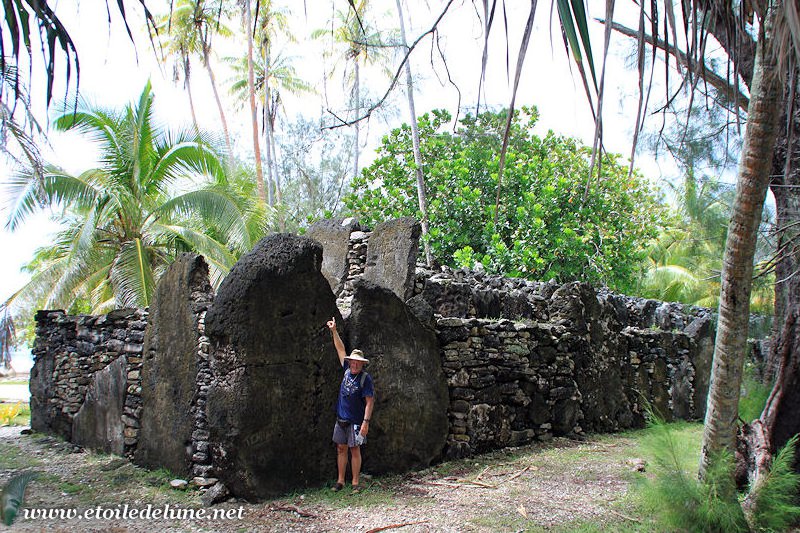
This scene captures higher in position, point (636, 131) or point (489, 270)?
point (489, 270)

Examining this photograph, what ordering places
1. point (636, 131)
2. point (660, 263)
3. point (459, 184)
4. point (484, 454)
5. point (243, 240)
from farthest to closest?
1. point (660, 263)
2. point (459, 184)
3. point (243, 240)
4. point (484, 454)
5. point (636, 131)

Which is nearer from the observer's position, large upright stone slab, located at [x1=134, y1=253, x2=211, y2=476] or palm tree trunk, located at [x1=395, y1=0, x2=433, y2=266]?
large upright stone slab, located at [x1=134, y1=253, x2=211, y2=476]

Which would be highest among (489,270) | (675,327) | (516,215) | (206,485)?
(516,215)

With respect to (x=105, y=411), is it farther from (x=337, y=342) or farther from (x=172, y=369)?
(x=337, y=342)

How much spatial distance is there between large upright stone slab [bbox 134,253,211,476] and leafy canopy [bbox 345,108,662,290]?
32.1ft

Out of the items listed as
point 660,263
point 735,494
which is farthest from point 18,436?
point 660,263

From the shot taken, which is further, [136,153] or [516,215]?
[516,215]

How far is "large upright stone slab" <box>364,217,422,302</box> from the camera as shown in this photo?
368 inches

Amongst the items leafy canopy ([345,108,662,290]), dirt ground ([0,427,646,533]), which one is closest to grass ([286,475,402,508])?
dirt ground ([0,427,646,533])

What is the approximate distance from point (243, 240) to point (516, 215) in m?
7.29

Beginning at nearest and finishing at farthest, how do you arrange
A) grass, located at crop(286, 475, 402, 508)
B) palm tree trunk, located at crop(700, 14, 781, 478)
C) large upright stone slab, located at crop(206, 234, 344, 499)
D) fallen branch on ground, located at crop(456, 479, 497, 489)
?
palm tree trunk, located at crop(700, 14, 781, 478) < grass, located at crop(286, 475, 402, 508) < large upright stone slab, located at crop(206, 234, 344, 499) < fallen branch on ground, located at crop(456, 479, 497, 489)

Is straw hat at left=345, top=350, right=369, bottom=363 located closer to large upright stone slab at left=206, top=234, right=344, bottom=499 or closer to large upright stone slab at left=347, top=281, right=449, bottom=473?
large upright stone slab at left=206, top=234, right=344, bottom=499

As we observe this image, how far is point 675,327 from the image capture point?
14.9 metres

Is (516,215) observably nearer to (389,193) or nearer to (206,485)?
(389,193)
